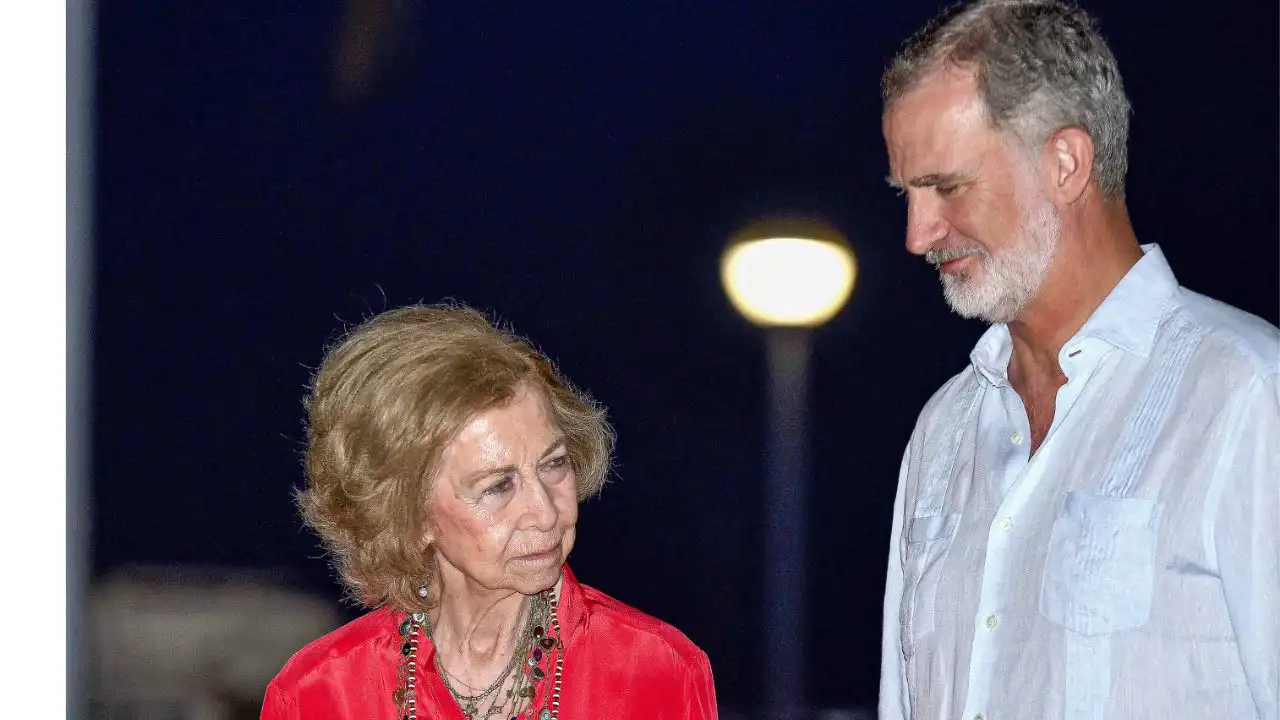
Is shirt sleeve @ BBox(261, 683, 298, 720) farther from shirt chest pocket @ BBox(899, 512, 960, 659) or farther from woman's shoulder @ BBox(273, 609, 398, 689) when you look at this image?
shirt chest pocket @ BBox(899, 512, 960, 659)

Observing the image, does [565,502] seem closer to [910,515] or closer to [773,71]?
[910,515]

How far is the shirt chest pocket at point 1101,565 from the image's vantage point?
155 cm

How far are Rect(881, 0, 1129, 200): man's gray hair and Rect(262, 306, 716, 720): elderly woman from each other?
71cm

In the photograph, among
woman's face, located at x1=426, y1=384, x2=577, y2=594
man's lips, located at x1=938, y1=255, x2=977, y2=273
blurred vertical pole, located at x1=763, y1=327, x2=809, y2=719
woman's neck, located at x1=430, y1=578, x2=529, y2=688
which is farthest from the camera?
blurred vertical pole, located at x1=763, y1=327, x2=809, y2=719

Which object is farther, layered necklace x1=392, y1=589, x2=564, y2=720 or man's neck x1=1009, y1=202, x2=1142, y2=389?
layered necklace x1=392, y1=589, x2=564, y2=720

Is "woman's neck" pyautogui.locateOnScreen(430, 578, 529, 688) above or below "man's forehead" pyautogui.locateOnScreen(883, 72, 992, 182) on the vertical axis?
below

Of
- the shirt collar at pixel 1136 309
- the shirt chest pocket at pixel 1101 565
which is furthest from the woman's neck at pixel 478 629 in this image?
the shirt collar at pixel 1136 309

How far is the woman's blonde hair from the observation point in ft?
6.25

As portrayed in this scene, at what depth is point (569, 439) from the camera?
204 cm

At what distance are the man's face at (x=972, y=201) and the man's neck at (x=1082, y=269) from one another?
2 cm

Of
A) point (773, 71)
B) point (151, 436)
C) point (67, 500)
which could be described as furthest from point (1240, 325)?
point (67, 500)

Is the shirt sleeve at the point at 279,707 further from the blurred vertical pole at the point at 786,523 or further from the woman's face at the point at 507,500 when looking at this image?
the blurred vertical pole at the point at 786,523

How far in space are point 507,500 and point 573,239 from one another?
0.66m

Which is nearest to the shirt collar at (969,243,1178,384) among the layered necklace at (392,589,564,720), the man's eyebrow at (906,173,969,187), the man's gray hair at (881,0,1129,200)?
the man's gray hair at (881,0,1129,200)
